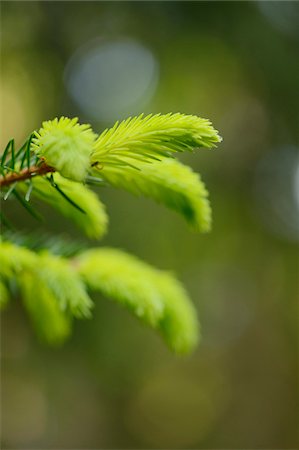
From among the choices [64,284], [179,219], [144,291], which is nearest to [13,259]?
[64,284]

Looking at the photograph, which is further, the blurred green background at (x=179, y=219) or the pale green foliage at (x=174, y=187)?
the blurred green background at (x=179, y=219)

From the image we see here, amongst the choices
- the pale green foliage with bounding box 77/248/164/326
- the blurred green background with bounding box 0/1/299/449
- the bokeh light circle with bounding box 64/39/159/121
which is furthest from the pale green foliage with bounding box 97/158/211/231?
the bokeh light circle with bounding box 64/39/159/121

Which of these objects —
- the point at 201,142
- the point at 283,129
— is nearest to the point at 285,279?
the point at 283,129

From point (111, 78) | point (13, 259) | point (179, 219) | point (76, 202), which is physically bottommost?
point (13, 259)

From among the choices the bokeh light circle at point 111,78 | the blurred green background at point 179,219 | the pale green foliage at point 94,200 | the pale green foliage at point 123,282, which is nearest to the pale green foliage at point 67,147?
the pale green foliage at point 94,200

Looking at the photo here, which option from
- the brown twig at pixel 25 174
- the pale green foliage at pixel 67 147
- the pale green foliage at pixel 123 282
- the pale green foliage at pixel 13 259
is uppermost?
the pale green foliage at pixel 67 147

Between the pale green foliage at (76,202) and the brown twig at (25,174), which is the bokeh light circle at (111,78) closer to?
the pale green foliage at (76,202)

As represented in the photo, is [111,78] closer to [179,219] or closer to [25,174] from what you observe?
[179,219]
